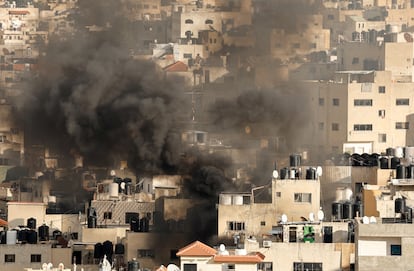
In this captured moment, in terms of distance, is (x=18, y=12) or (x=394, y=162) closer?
(x=394, y=162)

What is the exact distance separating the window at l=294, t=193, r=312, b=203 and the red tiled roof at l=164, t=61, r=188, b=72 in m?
24.9

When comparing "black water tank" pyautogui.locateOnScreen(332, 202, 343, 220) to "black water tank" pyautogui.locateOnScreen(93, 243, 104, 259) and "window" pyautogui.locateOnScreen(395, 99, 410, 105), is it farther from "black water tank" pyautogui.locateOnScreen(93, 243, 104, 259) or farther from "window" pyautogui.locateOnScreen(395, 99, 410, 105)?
"window" pyautogui.locateOnScreen(395, 99, 410, 105)

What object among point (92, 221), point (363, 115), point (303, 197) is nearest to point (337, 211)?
point (303, 197)

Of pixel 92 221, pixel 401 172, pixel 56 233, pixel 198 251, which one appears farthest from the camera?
→ pixel 92 221

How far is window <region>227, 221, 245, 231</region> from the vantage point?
50.0m

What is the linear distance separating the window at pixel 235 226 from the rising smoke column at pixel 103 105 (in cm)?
987

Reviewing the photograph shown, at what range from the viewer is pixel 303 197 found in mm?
50000

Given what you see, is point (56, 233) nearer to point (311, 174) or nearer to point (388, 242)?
point (311, 174)

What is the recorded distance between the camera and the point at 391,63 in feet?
254

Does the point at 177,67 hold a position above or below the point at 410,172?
above

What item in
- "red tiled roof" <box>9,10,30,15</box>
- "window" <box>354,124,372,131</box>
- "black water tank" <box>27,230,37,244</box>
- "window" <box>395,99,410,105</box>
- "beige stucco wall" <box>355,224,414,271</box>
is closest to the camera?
"beige stucco wall" <box>355,224,414,271</box>

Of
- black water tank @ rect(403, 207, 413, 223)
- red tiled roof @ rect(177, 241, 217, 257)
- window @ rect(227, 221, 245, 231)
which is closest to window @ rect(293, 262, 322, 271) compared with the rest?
red tiled roof @ rect(177, 241, 217, 257)

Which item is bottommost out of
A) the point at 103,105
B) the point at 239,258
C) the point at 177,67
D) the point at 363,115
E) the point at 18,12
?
the point at 239,258

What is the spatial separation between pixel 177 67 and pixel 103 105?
37.0ft
